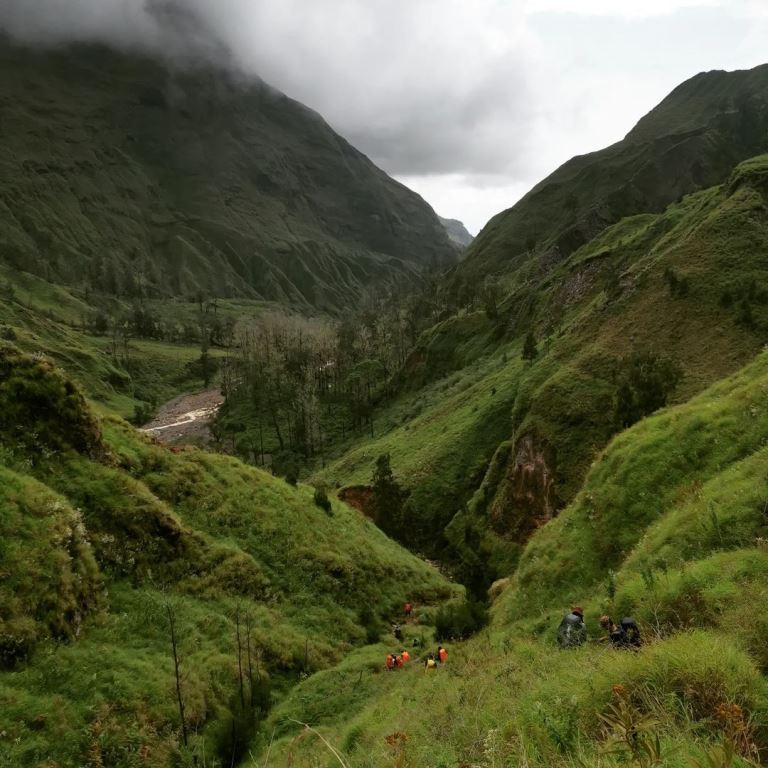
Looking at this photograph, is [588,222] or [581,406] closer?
[581,406]

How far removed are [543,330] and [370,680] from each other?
59.7 m

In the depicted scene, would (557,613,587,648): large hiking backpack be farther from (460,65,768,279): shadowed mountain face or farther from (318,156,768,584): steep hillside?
(460,65,768,279): shadowed mountain face

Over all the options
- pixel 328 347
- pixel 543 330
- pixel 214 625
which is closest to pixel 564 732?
pixel 214 625

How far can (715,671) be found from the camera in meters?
5.88

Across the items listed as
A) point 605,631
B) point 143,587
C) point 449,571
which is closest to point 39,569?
point 143,587

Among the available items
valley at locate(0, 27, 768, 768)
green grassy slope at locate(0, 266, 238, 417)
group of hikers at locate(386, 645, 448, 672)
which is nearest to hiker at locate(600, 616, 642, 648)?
valley at locate(0, 27, 768, 768)

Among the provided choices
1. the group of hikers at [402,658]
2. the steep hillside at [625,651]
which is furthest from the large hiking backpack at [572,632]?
the group of hikers at [402,658]

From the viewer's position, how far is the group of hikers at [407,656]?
16688mm

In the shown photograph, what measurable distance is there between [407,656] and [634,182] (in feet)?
583

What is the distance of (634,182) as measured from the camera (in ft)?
529

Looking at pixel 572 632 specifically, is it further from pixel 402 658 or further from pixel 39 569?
pixel 39 569

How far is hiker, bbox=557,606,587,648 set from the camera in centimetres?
1131

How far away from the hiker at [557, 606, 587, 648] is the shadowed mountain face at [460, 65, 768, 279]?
131511 mm

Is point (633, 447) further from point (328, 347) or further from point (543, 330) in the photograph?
point (328, 347)
